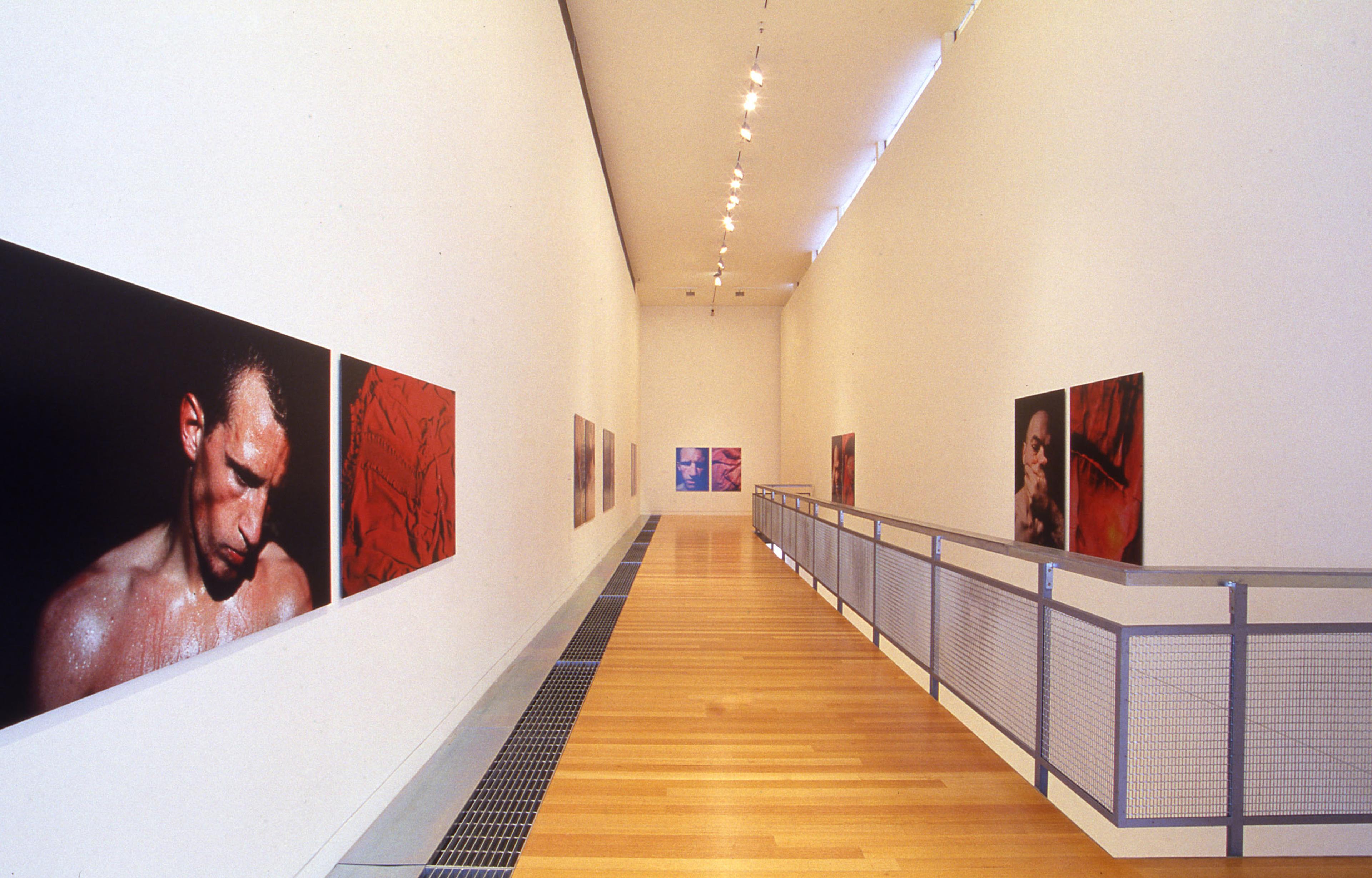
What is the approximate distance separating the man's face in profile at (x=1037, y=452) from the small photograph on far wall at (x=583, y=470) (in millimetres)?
5044

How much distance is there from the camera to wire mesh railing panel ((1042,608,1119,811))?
8.30ft

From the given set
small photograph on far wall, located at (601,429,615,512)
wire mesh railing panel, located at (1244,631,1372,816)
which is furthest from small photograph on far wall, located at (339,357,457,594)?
small photograph on far wall, located at (601,429,615,512)

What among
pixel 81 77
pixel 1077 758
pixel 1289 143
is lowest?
pixel 1077 758

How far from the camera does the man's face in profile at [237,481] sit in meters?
1.84

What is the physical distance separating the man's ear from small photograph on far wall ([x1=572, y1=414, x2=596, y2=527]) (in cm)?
636

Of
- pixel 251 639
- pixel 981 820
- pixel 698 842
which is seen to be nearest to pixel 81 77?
pixel 251 639

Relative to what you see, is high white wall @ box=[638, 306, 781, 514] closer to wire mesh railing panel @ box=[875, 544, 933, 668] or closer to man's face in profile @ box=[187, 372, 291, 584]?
wire mesh railing panel @ box=[875, 544, 933, 668]

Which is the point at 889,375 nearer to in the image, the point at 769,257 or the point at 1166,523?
the point at 1166,523

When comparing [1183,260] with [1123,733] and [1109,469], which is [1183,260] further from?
[1123,733]

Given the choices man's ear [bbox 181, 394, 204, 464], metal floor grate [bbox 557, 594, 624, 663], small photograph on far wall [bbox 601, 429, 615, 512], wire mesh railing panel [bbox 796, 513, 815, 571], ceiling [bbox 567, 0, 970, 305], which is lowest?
metal floor grate [bbox 557, 594, 624, 663]

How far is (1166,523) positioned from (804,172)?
9.75 metres

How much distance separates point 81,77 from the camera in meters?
1.49

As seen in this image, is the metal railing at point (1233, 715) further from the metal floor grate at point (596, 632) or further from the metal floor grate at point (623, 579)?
the metal floor grate at point (623, 579)

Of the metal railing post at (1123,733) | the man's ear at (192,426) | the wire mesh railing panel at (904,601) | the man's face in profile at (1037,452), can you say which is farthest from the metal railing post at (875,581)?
the man's ear at (192,426)
